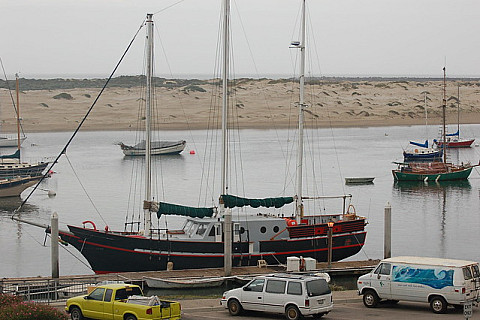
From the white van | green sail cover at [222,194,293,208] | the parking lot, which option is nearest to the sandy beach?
green sail cover at [222,194,293,208]

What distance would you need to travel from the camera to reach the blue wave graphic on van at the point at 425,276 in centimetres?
2616

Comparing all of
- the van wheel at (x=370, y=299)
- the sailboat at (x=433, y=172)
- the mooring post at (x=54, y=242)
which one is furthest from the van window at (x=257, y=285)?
the sailboat at (x=433, y=172)

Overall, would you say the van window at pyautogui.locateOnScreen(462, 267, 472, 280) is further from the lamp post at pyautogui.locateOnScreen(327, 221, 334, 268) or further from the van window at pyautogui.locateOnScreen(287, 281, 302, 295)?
the lamp post at pyautogui.locateOnScreen(327, 221, 334, 268)

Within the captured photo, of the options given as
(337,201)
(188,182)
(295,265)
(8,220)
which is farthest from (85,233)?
(188,182)

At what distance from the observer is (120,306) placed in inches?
957

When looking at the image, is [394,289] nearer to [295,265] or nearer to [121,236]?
[295,265]

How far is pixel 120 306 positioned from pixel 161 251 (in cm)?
1414

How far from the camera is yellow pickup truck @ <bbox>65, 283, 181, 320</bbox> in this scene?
23703 mm

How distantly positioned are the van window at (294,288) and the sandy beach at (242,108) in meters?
124

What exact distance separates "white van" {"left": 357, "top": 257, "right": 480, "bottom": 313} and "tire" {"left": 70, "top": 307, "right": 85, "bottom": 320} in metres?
9.22

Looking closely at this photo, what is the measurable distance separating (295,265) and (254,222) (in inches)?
156

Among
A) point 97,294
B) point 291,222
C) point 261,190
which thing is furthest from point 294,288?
point 261,190

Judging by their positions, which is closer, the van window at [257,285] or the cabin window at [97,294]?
the cabin window at [97,294]

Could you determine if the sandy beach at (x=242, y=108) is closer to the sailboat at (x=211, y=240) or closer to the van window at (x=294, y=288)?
the sailboat at (x=211, y=240)
